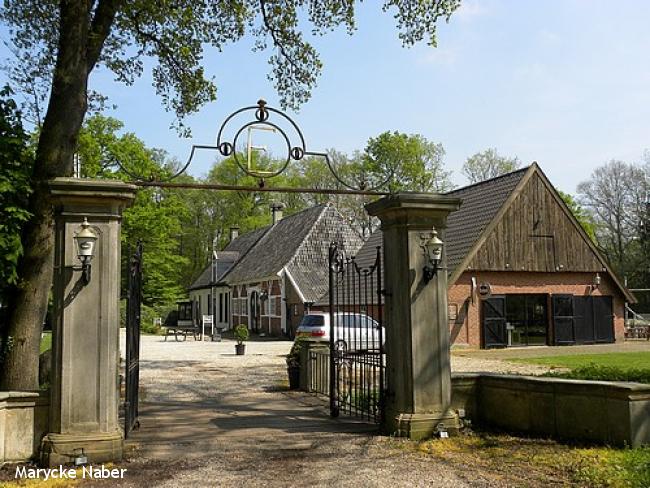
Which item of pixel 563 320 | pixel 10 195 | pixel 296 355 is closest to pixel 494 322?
pixel 563 320

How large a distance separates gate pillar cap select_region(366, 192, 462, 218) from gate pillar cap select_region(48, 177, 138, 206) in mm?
3033

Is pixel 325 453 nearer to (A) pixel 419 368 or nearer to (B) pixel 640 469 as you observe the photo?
(A) pixel 419 368

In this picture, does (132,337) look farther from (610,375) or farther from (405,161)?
(405,161)

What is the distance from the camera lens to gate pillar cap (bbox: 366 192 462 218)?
790 centimetres

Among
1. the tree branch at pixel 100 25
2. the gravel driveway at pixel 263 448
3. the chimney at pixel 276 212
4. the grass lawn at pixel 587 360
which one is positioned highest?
the chimney at pixel 276 212

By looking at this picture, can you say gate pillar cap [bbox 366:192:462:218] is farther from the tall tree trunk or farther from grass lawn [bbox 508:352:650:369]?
grass lawn [bbox 508:352:650:369]

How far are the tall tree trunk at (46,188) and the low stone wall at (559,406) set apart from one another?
5.53m

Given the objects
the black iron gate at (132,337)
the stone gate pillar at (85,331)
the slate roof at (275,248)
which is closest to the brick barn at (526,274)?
the slate roof at (275,248)

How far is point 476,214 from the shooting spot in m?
26.4

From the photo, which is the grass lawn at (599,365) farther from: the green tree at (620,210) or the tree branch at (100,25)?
the green tree at (620,210)

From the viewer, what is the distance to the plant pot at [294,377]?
506 inches

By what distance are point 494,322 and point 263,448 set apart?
61.4ft

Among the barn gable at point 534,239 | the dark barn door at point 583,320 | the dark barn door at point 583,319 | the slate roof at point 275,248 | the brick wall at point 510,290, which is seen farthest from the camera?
the slate roof at point 275,248

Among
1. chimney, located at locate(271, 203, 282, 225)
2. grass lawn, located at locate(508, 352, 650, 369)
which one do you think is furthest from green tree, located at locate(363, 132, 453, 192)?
grass lawn, located at locate(508, 352, 650, 369)
